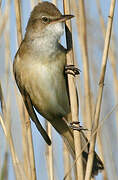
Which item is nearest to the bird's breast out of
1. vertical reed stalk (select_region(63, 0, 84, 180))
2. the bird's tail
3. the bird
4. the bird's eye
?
the bird

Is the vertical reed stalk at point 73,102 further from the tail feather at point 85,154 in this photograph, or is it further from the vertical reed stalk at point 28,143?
the tail feather at point 85,154

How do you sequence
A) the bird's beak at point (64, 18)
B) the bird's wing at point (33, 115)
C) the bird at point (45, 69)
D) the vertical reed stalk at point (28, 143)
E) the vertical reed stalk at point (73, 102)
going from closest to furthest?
1. the vertical reed stalk at point (73, 102)
2. the bird's beak at point (64, 18)
3. the vertical reed stalk at point (28, 143)
4. the bird at point (45, 69)
5. the bird's wing at point (33, 115)

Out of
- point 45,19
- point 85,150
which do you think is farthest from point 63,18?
point 85,150

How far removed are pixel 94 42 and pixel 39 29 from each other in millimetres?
543

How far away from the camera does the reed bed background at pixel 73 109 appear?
2.23 metres

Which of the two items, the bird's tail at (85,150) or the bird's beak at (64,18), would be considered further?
the bird's tail at (85,150)

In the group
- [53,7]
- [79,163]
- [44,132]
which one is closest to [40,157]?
[44,132]

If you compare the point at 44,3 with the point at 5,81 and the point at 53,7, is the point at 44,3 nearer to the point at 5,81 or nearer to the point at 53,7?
the point at 53,7

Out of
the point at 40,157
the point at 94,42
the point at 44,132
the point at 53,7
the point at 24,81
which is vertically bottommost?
the point at 40,157

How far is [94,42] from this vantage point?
115 inches

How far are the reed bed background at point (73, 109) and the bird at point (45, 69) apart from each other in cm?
7

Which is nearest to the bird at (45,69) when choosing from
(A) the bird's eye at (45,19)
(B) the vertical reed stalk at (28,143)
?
(A) the bird's eye at (45,19)

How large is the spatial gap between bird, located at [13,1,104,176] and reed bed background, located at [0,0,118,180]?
0.24 ft

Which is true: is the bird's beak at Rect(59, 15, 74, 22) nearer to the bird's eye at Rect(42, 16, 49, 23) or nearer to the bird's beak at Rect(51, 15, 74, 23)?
the bird's beak at Rect(51, 15, 74, 23)
